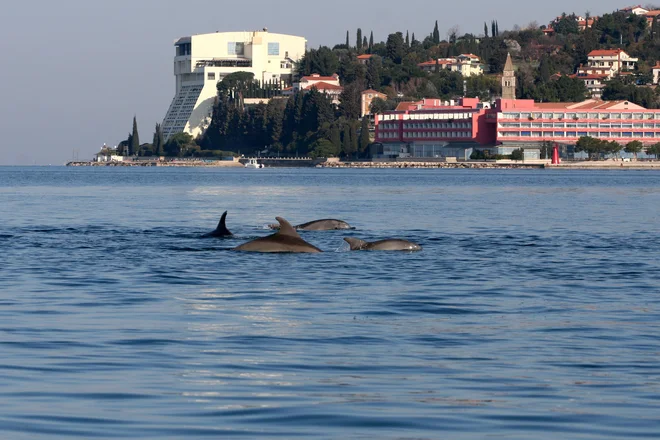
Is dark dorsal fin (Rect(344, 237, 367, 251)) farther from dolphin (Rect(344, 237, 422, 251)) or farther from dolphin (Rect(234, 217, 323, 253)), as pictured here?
dolphin (Rect(234, 217, 323, 253))

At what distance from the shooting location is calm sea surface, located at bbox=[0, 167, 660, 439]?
483 inches

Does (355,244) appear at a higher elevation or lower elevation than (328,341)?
higher

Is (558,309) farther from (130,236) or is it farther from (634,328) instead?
(130,236)

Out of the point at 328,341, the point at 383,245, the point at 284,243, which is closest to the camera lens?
the point at 328,341

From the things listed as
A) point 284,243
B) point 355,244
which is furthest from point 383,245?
point 284,243

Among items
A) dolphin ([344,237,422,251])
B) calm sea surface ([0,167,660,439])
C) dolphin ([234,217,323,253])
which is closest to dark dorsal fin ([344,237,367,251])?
dolphin ([344,237,422,251])

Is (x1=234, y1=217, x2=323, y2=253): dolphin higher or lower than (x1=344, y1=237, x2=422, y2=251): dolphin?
above

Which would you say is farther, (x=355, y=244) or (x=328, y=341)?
(x=355, y=244)

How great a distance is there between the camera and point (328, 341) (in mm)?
17250

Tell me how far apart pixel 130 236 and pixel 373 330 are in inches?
827

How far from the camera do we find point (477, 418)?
40.3 ft

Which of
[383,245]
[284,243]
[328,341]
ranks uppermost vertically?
[284,243]

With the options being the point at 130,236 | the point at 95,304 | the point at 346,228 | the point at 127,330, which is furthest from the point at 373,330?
the point at 346,228

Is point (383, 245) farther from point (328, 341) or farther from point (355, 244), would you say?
point (328, 341)
